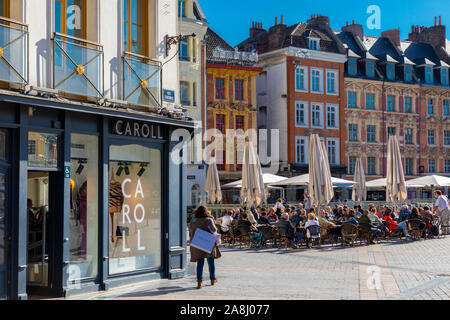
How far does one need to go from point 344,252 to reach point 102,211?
384 inches

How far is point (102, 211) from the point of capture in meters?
12.5

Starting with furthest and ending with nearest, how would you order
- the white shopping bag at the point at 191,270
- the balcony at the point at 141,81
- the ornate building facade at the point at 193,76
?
the ornate building facade at the point at 193,76 < the white shopping bag at the point at 191,270 < the balcony at the point at 141,81

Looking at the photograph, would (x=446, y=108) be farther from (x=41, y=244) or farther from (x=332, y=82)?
(x=41, y=244)

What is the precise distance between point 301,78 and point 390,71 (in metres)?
10.4

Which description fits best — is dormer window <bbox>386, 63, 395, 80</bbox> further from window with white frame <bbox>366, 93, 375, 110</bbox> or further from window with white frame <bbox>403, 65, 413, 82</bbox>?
window with white frame <bbox>366, 93, 375, 110</bbox>

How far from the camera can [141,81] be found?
13711mm

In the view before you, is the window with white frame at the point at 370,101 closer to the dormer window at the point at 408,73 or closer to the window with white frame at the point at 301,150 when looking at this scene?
the dormer window at the point at 408,73

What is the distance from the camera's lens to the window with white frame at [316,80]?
5278cm

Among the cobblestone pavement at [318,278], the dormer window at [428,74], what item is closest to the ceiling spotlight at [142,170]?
the cobblestone pavement at [318,278]

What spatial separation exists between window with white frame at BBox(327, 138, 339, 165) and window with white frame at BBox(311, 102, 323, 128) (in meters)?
1.57

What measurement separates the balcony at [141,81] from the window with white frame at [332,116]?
1594 inches
